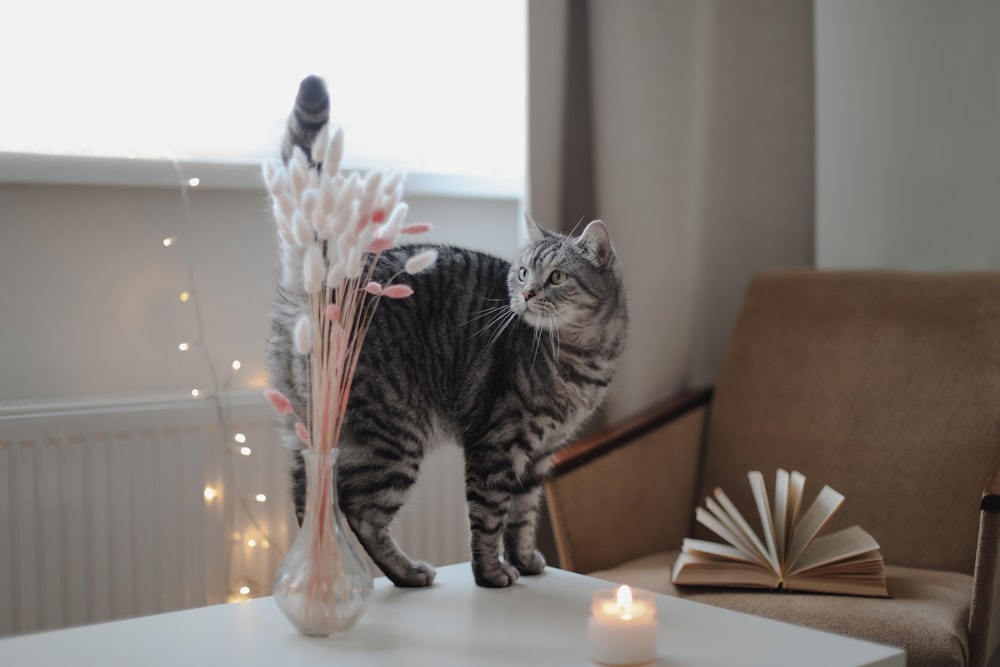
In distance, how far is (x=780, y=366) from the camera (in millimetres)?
2068

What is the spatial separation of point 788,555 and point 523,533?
0.47 metres

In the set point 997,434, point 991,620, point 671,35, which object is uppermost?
point 671,35

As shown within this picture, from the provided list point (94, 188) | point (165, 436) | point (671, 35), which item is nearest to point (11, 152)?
point (94, 188)

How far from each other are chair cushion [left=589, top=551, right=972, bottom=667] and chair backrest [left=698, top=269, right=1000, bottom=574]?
167 millimetres

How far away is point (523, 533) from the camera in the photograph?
1.44 meters

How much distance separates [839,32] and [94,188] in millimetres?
1741

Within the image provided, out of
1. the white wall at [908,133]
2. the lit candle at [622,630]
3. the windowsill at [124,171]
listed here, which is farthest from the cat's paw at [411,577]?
the white wall at [908,133]

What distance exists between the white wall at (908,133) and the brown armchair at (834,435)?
30 centimetres

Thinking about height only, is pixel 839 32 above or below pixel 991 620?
above

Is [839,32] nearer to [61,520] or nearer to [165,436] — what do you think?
[165,436]

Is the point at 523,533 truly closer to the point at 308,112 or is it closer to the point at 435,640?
the point at 435,640

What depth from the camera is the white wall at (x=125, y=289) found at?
69.2 inches

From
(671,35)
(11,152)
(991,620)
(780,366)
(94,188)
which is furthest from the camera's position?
(671,35)

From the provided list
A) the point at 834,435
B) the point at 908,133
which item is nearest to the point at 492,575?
the point at 834,435
